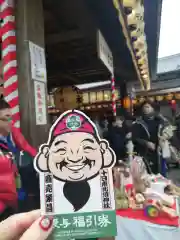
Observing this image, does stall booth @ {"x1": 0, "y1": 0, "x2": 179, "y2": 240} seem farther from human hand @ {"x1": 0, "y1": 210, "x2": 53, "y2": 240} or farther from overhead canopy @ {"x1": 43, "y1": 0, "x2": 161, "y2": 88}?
human hand @ {"x1": 0, "y1": 210, "x2": 53, "y2": 240}

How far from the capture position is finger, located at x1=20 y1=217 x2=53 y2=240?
2.26ft

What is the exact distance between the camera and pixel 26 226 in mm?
757

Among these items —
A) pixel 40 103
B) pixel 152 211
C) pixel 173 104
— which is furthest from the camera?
pixel 173 104

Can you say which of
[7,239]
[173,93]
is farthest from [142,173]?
[173,93]

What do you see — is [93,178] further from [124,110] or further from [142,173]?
[124,110]

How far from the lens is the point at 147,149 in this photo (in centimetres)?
437

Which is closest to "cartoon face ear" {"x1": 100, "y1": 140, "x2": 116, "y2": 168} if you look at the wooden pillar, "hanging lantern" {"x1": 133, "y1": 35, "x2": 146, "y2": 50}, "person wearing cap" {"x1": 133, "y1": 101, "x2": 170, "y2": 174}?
the wooden pillar

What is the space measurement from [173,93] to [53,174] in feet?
34.1

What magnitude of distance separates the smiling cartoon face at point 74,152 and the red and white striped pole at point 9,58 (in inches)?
55.0

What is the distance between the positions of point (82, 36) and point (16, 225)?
161 inches

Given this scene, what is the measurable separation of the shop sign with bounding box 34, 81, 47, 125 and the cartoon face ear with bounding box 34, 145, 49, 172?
4.49 ft

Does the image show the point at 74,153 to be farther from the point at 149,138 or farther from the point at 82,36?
the point at 82,36

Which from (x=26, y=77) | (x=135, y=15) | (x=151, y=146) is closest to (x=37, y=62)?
(x=26, y=77)

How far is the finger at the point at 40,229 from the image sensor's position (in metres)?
0.69
